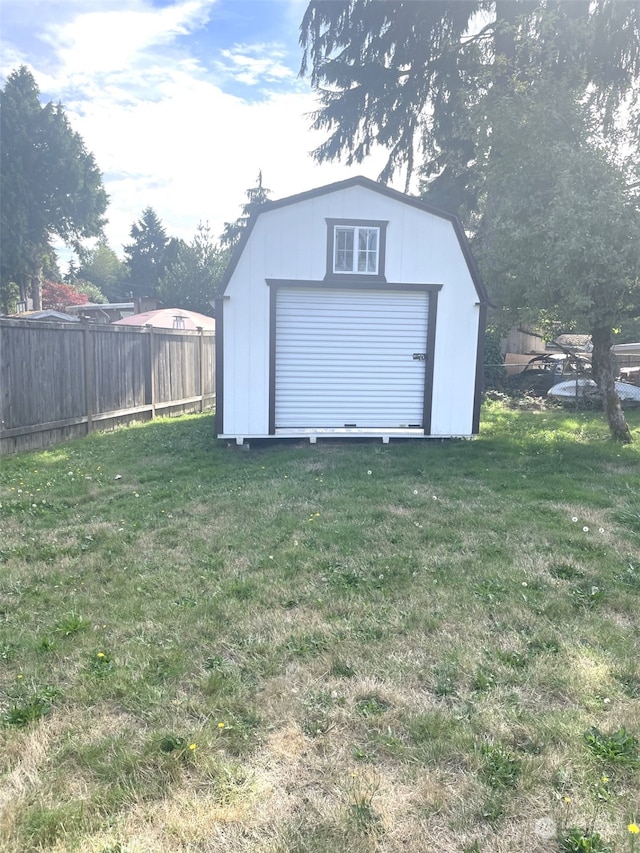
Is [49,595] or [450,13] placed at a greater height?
[450,13]

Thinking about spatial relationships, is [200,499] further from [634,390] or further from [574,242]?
[634,390]

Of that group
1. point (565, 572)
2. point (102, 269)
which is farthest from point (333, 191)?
point (102, 269)

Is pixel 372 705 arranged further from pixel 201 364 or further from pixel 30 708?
pixel 201 364

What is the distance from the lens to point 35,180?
35281 millimetres

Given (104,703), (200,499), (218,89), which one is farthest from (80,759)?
(218,89)

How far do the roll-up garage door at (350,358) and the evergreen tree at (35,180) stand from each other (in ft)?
104

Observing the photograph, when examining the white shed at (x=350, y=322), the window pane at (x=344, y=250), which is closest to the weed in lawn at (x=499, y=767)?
the white shed at (x=350, y=322)

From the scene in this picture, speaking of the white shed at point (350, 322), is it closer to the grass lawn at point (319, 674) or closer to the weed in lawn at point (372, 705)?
the grass lawn at point (319, 674)

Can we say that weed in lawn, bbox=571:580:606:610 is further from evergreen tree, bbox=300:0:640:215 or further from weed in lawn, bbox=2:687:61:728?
evergreen tree, bbox=300:0:640:215

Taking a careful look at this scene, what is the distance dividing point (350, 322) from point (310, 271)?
3.19 ft

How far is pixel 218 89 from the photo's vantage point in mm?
9695

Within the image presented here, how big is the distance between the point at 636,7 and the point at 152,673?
50.8 ft

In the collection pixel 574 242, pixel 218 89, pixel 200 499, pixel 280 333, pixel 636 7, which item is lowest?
pixel 200 499

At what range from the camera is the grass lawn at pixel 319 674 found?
6.44 ft
